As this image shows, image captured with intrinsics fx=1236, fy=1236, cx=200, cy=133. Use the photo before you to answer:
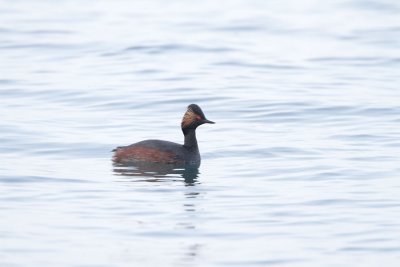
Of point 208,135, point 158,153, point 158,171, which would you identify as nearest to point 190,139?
point 158,153

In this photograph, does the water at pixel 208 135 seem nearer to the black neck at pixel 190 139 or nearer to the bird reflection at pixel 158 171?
the bird reflection at pixel 158 171

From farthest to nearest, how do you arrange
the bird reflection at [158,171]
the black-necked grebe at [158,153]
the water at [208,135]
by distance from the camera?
the black-necked grebe at [158,153] < the bird reflection at [158,171] < the water at [208,135]

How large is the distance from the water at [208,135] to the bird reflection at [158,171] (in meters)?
0.06

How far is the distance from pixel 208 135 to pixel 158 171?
130 inches

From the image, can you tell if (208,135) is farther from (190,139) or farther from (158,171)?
(158,171)

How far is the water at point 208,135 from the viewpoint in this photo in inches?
526

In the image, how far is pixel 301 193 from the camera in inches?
622

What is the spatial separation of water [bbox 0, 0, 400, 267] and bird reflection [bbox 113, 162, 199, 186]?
0.19ft

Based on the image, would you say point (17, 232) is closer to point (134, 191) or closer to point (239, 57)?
point (134, 191)

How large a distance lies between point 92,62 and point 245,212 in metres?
15.4

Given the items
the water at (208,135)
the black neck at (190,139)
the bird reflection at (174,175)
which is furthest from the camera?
the black neck at (190,139)

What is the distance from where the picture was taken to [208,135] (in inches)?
814

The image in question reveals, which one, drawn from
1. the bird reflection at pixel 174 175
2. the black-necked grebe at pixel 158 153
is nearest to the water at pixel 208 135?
the bird reflection at pixel 174 175

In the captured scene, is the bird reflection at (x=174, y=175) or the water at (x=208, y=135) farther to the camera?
the bird reflection at (x=174, y=175)
